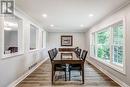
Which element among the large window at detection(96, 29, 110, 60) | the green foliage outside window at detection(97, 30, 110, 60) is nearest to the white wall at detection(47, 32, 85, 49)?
the large window at detection(96, 29, 110, 60)

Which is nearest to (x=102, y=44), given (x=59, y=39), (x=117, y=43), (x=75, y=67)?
(x=117, y=43)

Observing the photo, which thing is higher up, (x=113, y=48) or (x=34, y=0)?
(x=34, y=0)

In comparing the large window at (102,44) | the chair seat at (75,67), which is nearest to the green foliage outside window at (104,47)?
the large window at (102,44)

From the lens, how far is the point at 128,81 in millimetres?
3635

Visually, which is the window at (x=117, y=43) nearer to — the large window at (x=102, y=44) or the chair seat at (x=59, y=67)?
the large window at (x=102, y=44)

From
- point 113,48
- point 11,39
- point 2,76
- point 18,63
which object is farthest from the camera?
point 11,39

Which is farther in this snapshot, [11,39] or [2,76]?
[11,39]

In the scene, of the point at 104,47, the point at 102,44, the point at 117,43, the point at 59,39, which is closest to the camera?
the point at 117,43

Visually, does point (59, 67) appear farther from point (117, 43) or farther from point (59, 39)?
point (59, 39)

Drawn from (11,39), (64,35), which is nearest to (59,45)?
(64,35)

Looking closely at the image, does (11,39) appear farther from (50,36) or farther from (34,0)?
(34,0)

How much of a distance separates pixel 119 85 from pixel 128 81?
491 millimetres

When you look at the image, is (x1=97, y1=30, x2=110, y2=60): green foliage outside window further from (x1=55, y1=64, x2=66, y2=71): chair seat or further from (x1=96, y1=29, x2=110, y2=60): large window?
(x1=55, y1=64, x2=66, y2=71): chair seat

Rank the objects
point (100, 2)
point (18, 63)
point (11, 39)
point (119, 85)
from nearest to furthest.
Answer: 1. point (100, 2)
2. point (119, 85)
3. point (18, 63)
4. point (11, 39)
